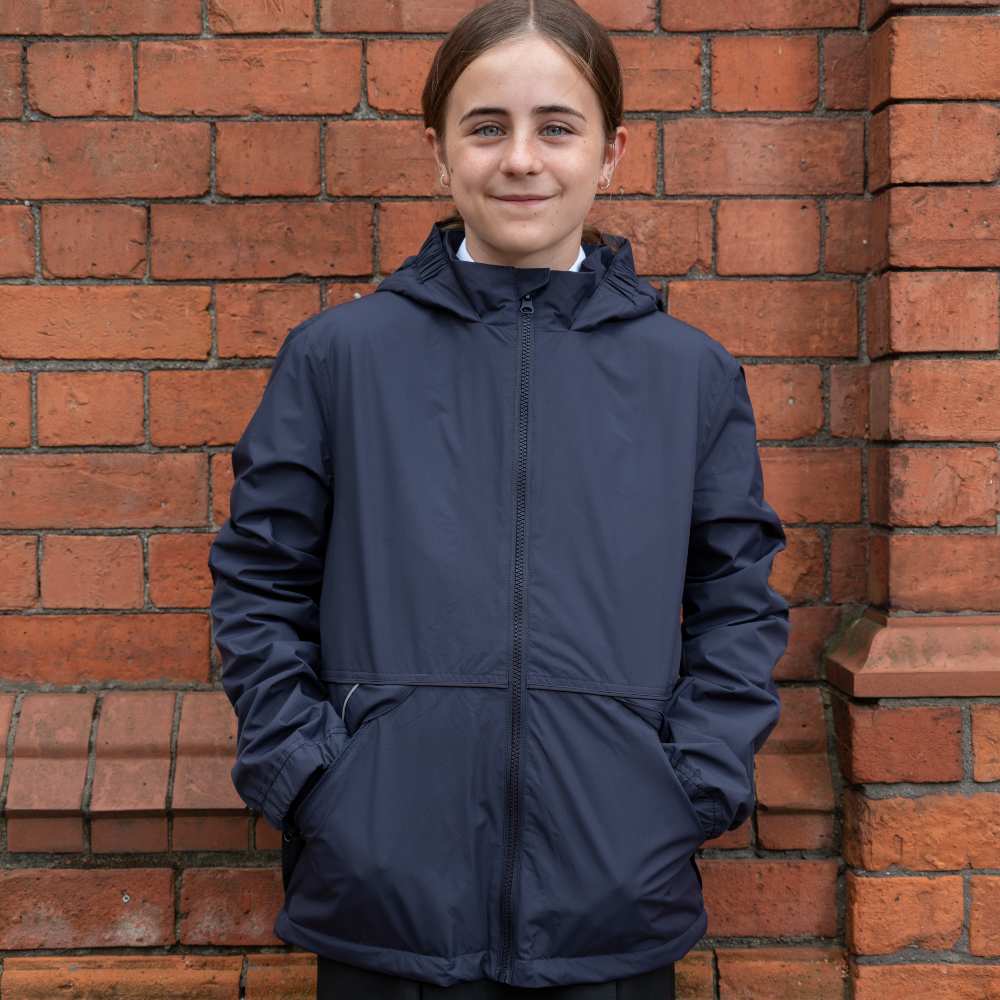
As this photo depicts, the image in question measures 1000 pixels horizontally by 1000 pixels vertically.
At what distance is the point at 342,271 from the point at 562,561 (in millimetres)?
916

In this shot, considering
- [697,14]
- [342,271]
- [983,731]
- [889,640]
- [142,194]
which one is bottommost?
[983,731]

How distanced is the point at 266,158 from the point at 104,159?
12.4 inches

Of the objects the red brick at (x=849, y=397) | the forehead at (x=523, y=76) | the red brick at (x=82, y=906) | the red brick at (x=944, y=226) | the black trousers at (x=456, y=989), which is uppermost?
the forehead at (x=523, y=76)

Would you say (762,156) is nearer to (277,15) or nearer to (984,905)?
(277,15)

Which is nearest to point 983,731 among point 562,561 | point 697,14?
point 562,561

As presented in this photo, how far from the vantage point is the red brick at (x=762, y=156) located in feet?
7.64

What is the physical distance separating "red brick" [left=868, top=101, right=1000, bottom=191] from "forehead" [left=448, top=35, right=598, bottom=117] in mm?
752

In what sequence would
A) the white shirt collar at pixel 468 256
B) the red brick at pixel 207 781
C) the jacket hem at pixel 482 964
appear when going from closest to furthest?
the jacket hem at pixel 482 964 < the white shirt collar at pixel 468 256 < the red brick at pixel 207 781

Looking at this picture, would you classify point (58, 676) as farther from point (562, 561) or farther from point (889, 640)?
point (889, 640)

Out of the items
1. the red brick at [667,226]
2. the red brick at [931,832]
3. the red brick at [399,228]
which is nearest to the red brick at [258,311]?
the red brick at [399,228]

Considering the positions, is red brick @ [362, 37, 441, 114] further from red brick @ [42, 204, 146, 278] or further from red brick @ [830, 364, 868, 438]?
red brick @ [830, 364, 868, 438]

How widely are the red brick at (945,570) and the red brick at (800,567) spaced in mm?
182

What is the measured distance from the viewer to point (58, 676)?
2355 millimetres

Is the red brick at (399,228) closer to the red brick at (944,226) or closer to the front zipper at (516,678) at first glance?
the front zipper at (516,678)
